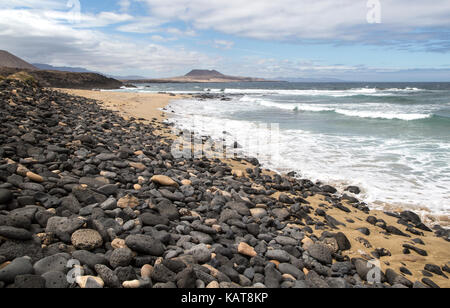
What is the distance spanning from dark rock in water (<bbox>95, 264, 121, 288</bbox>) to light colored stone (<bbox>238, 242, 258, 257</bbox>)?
1.50 m

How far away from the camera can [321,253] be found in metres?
3.70

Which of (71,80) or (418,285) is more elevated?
(71,80)

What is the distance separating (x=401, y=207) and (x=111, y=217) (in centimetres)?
599

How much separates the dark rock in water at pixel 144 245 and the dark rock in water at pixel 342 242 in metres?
2.75

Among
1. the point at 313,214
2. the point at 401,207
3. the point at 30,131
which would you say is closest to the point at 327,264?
the point at 313,214

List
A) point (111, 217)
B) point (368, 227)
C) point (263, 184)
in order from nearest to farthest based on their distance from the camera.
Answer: point (111, 217) → point (368, 227) → point (263, 184)

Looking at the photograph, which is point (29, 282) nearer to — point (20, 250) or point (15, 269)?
point (15, 269)

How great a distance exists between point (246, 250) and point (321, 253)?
1105mm

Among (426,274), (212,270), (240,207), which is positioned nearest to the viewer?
(212,270)

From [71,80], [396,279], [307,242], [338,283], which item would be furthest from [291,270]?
[71,80]
